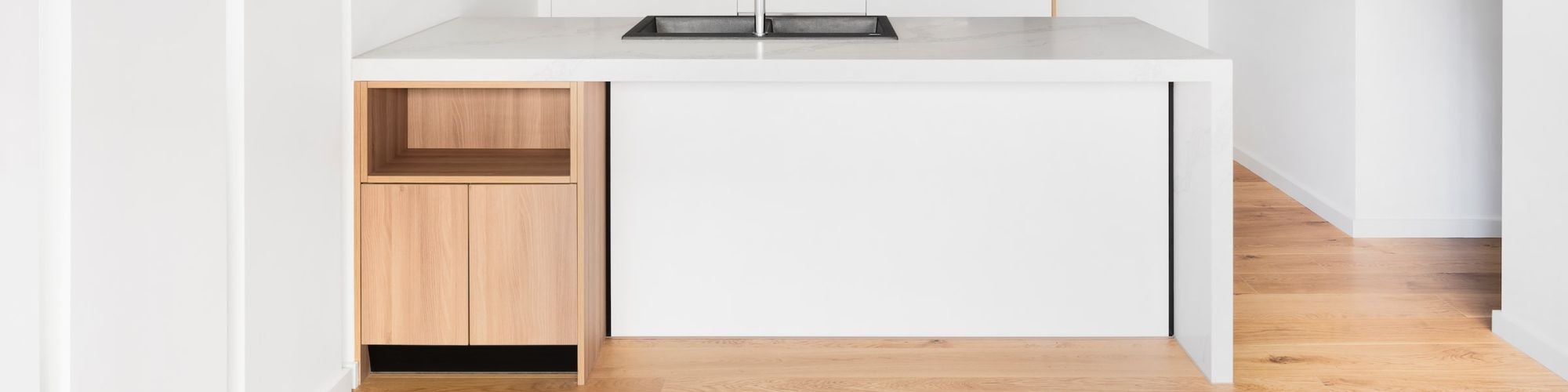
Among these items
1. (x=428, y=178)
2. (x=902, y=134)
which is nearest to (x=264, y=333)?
(x=428, y=178)

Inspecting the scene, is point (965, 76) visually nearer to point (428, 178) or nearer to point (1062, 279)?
point (1062, 279)

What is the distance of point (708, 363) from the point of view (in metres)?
2.46

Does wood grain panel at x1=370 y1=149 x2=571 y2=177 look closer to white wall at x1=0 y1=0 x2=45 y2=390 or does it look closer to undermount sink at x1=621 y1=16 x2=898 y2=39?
undermount sink at x1=621 y1=16 x2=898 y2=39

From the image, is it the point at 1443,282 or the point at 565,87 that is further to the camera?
the point at 1443,282

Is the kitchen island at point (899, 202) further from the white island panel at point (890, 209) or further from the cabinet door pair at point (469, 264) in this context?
the cabinet door pair at point (469, 264)

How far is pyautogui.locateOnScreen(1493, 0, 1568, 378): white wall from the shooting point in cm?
246

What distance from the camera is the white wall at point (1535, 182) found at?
97.0 inches

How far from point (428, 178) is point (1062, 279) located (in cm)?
128

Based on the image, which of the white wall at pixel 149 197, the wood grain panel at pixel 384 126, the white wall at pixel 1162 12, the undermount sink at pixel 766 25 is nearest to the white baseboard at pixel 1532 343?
the undermount sink at pixel 766 25

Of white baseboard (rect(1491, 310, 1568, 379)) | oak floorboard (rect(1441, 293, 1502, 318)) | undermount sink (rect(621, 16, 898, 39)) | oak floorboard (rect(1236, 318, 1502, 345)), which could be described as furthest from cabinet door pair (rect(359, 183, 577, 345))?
oak floorboard (rect(1441, 293, 1502, 318))

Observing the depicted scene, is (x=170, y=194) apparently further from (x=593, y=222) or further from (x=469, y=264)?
(x=593, y=222)

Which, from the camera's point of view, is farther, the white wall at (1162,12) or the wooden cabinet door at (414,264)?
the white wall at (1162,12)

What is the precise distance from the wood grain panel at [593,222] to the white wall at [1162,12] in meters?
3.77

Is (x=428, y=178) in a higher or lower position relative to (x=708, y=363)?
higher
